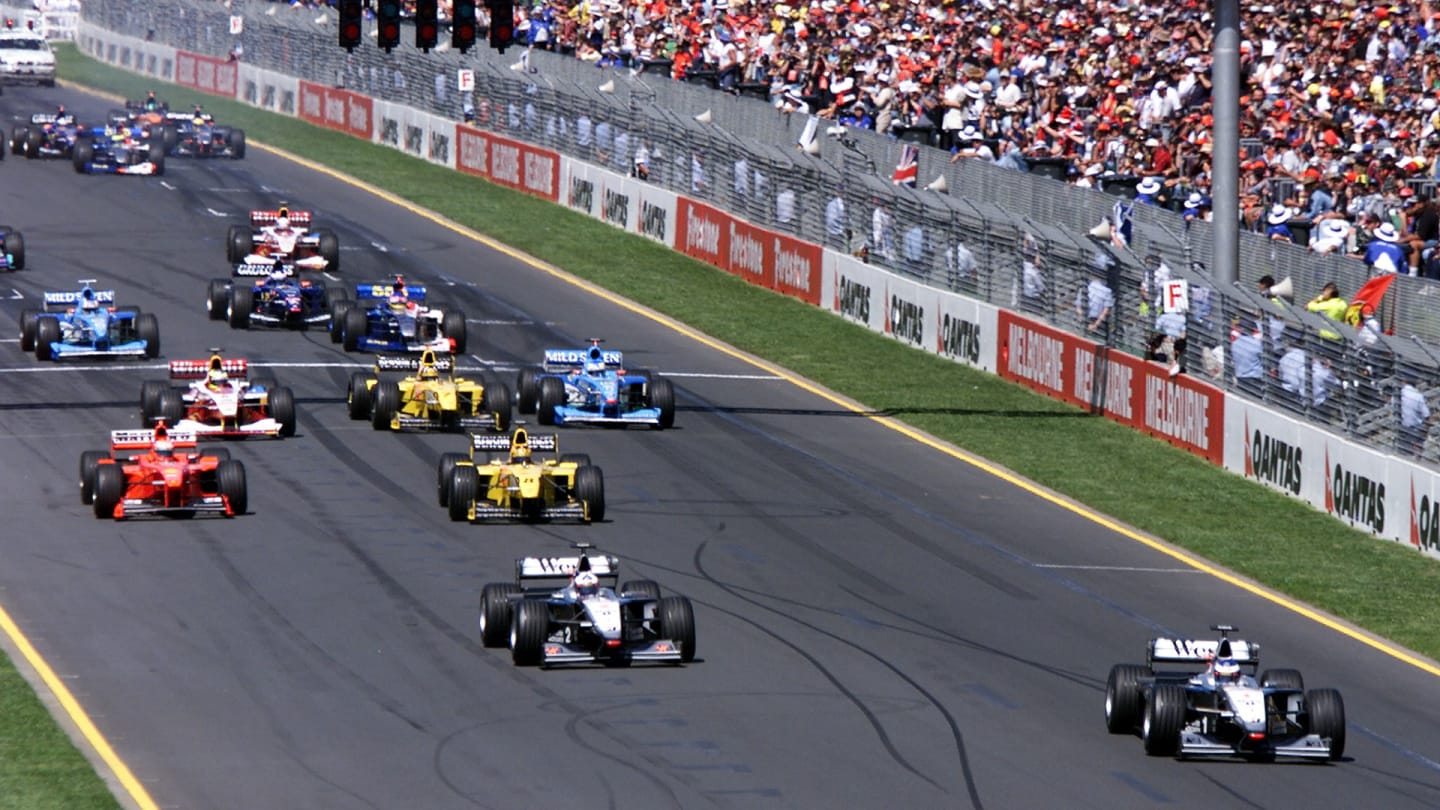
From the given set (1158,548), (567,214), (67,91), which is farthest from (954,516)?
(67,91)

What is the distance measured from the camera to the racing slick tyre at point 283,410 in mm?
28531

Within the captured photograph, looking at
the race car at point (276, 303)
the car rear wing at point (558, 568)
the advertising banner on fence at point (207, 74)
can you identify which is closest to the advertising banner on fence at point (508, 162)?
the race car at point (276, 303)

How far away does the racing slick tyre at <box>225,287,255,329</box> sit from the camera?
36531mm

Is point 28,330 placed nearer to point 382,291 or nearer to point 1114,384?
point 382,291

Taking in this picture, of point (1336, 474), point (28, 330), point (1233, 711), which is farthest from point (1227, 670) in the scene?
point (28, 330)

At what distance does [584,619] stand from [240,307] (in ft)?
61.0

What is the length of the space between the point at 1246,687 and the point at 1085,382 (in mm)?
16855

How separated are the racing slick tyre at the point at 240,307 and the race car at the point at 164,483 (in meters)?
12.0

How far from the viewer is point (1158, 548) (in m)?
25.5

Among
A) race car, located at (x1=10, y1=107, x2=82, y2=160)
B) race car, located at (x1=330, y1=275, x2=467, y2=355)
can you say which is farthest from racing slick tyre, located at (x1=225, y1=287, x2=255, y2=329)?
race car, located at (x1=10, y1=107, x2=82, y2=160)

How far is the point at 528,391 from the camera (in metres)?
30.4

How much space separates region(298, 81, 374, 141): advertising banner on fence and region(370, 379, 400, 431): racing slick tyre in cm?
3323

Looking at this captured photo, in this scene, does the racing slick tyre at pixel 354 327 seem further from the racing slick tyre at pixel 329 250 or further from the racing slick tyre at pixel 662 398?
the racing slick tyre at pixel 329 250

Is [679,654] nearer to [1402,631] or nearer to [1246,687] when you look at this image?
[1246,687]
